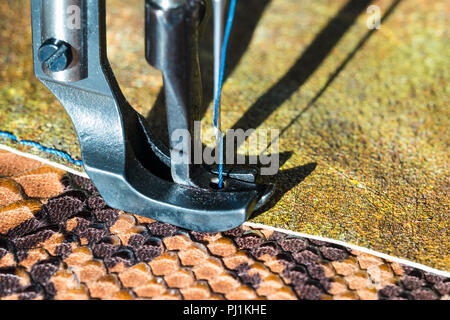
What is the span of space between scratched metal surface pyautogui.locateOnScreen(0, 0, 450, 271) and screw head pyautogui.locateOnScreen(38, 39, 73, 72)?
16.0 inches

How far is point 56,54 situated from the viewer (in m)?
1.23

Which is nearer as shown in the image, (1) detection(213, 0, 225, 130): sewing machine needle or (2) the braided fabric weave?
(1) detection(213, 0, 225, 130): sewing machine needle

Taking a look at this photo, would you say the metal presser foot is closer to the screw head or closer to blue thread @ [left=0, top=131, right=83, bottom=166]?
the screw head

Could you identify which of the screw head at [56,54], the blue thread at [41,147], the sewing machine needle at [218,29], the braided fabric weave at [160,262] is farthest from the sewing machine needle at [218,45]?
the blue thread at [41,147]

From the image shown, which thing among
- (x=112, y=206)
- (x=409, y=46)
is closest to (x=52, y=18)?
(x=112, y=206)

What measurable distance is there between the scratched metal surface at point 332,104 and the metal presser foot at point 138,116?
0.66ft

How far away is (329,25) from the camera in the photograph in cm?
A: 234

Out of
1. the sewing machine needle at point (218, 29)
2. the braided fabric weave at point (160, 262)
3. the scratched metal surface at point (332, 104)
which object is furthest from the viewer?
the scratched metal surface at point (332, 104)

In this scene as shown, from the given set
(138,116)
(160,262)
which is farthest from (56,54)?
(160,262)

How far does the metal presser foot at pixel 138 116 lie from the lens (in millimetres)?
1171

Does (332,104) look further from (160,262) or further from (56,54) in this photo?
(56,54)

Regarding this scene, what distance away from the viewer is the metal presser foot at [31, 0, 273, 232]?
1171 mm

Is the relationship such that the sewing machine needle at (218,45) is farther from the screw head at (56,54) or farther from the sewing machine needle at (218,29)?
the screw head at (56,54)

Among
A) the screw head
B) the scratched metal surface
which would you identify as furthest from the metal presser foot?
the scratched metal surface
